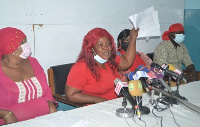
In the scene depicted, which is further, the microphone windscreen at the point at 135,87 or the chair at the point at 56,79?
the chair at the point at 56,79

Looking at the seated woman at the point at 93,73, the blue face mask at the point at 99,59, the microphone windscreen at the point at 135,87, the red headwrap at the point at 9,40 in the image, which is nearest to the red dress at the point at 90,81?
the seated woman at the point at 93,73

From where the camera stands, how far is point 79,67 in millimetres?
2391

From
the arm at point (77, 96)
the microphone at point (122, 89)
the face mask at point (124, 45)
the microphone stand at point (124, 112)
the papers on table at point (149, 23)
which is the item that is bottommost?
the arm at point (77, 96)

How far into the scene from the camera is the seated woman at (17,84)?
6.88ft

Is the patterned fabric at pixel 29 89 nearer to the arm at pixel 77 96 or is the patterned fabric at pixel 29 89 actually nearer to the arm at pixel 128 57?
the arm at pixel 77 96

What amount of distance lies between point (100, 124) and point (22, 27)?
1698mm

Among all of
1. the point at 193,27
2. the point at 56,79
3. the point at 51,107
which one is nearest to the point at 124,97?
the point at 51,107

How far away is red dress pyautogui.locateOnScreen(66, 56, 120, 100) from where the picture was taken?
236 cm

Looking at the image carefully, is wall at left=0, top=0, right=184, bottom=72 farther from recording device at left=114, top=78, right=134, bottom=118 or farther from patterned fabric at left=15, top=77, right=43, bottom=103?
recording device at left=114, top=78, right=134, bottom=118

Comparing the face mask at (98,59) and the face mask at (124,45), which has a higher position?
the face mask at (124,45)

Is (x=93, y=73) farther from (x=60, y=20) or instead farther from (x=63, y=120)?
(x=60, y=20)

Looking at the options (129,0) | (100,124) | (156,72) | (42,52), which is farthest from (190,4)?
(100,124)

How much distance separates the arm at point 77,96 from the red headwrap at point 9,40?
0.62 metres

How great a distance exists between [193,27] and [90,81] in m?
3.25
